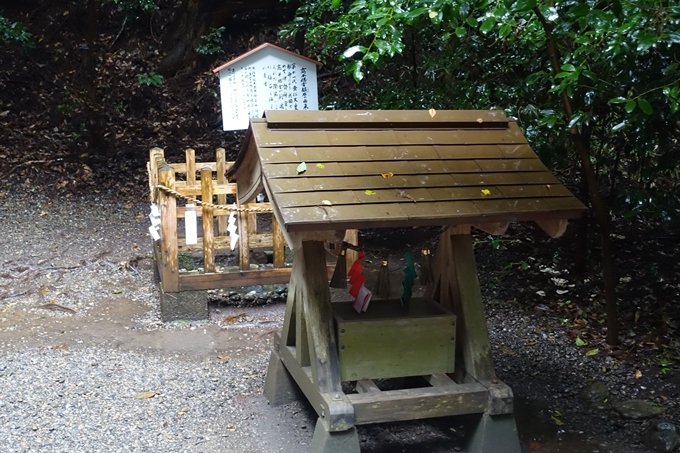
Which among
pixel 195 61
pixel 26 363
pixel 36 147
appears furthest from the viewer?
pixel 195 61

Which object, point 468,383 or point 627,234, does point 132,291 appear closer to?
point 468,383

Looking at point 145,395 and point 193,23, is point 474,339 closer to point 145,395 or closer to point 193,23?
point 145,395

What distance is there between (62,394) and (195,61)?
9138 mm

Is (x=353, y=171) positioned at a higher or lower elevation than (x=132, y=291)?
higher

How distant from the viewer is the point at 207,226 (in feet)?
19.9

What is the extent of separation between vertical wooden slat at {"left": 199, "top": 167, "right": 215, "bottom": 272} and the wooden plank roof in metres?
2.41

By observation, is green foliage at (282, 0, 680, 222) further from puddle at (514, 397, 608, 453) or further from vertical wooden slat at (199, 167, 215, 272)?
vertical wooden slat at (199, 167, 215, 272)

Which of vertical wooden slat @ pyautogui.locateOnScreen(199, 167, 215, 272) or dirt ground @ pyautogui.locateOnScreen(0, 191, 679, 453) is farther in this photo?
vertical wooden slat @ pyautogui.locateOnScreen(199, 167, 215, 272)


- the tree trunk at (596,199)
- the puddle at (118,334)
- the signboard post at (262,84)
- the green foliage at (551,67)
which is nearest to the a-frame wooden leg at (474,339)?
the green foliage at (551,67)

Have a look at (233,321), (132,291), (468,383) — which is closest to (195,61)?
(132,291)

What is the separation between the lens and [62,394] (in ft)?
14.2

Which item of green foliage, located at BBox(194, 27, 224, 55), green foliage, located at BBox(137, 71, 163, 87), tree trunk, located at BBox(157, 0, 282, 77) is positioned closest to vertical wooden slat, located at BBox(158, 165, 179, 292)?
green foliage, located at BBox(137, 71, 163, 87)

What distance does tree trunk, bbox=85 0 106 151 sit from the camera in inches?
377

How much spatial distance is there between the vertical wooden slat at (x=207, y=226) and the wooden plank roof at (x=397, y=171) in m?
2.41
